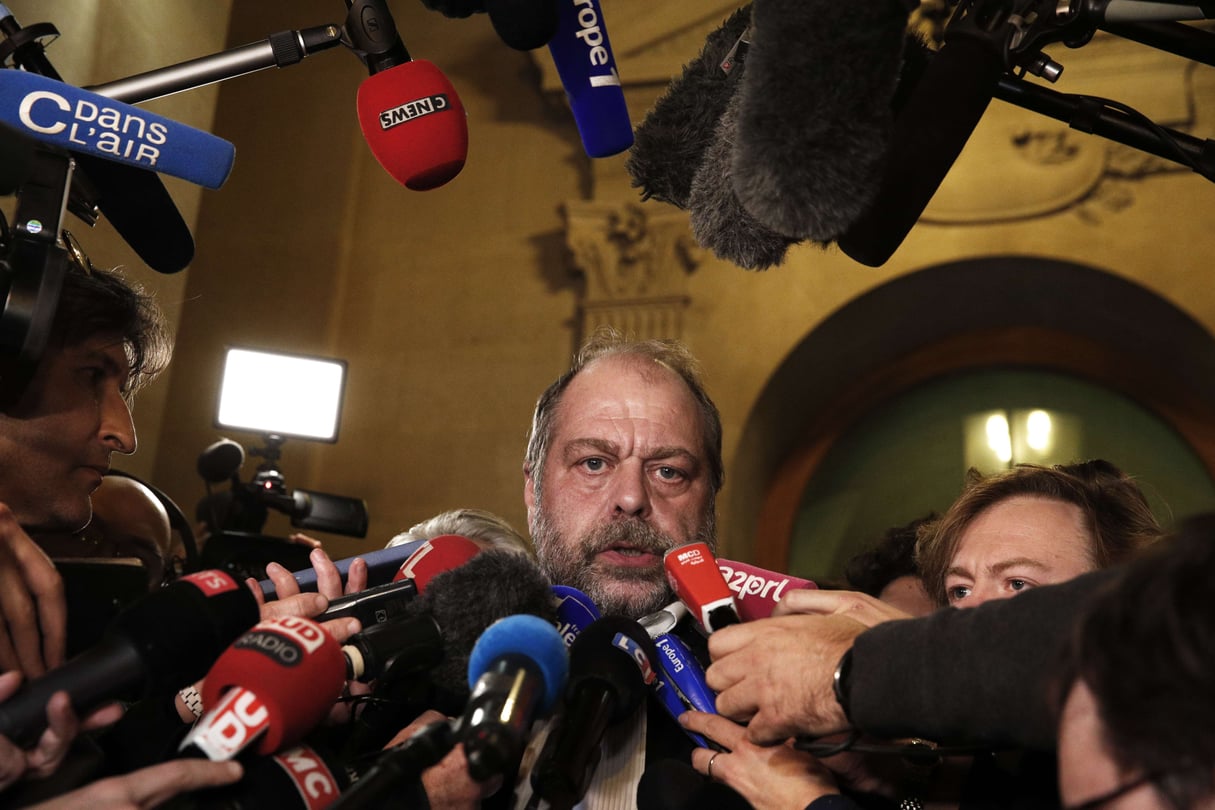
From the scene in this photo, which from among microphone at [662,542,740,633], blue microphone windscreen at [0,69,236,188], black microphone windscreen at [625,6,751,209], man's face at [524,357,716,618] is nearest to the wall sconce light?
man's face at [524,357,716,618]

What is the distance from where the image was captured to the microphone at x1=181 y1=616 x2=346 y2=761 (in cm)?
103

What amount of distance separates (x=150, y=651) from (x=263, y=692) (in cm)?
14

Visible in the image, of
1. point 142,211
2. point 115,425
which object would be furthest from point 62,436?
point 142,211

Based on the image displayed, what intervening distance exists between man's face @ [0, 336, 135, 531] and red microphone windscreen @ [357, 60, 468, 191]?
644 millimetres

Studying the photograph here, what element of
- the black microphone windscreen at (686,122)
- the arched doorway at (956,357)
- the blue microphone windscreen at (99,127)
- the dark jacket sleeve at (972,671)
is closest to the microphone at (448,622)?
the dark jacket sleeve at (972,671)

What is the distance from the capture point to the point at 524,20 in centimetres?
142

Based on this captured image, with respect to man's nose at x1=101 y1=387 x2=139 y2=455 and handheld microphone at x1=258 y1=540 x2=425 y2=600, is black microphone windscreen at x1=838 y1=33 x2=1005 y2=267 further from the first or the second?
man's nose at x1=101 y1=387 x2=139 y2=455

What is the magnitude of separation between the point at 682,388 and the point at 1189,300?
284cm

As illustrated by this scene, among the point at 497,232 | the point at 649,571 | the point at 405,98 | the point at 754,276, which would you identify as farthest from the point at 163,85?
the point at 497,232

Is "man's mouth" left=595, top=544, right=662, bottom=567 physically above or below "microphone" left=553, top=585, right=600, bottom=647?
above

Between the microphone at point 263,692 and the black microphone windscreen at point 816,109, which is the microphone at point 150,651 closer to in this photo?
the microphone at point 263,692

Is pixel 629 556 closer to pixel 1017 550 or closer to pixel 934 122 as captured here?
pixel 1017 550

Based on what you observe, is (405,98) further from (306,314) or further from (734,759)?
(306,314)

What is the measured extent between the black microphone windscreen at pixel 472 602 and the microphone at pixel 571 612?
163mm
